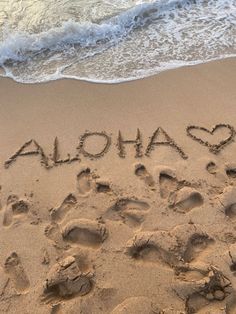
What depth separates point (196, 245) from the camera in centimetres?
273

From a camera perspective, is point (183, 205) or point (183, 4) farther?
point (183, 4)

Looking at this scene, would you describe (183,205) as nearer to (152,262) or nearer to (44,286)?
(152,262)

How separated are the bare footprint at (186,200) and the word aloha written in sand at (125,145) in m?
0.36

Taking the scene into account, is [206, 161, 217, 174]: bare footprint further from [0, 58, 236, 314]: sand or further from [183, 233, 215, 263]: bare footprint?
[183, 233, 215, 263]: bare footprint

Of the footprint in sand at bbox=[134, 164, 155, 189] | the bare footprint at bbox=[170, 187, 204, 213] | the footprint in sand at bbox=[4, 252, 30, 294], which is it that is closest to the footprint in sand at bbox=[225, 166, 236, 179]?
the bare footprint at bbox=[170, 187, 204, 213]

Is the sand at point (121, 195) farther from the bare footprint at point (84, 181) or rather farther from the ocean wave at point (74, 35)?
the ocean wave at point (74, 35)

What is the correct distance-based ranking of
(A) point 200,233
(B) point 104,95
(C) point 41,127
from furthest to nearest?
(B) point 104,95 < (C) point 41,127 < (A) point 200,233

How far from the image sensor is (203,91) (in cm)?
380

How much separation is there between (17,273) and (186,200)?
1.23m

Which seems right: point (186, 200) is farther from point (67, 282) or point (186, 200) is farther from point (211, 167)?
point (67, 282)

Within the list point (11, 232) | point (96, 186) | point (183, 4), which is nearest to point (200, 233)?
point (96, 186)

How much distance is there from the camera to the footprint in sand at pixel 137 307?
2.40 metres

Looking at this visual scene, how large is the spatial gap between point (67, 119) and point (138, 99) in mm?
657

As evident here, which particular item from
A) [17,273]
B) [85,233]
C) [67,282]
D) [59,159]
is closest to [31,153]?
[59,159]
